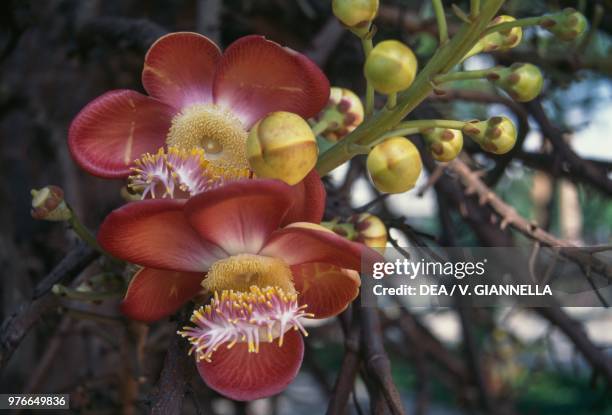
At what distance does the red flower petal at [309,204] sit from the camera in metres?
Answer: 0.56

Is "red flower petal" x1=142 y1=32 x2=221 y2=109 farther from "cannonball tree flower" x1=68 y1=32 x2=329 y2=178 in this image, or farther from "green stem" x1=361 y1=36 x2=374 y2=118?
"green stem" x1=361 y1=36 x2=374 y2=118

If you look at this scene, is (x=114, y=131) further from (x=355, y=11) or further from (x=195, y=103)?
(x=355, y=11)

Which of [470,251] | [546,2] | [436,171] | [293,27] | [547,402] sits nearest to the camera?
[436,171]

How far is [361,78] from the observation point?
1.39 m

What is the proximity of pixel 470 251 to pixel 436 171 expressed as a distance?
175mm

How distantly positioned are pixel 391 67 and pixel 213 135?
184mm

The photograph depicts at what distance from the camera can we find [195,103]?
25.8 inches

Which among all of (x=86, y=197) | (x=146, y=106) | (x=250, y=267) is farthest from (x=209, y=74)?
(x=86, y=197)

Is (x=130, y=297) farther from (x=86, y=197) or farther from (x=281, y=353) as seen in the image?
(x=86, y=197)

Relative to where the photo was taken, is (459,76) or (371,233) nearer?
(459,76)

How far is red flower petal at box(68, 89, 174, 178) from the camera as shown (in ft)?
2.07

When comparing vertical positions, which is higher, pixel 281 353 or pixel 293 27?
pixel 281 353

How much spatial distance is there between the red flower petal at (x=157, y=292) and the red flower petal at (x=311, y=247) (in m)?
0.08

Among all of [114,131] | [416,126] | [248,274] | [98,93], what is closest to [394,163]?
[416,126]
